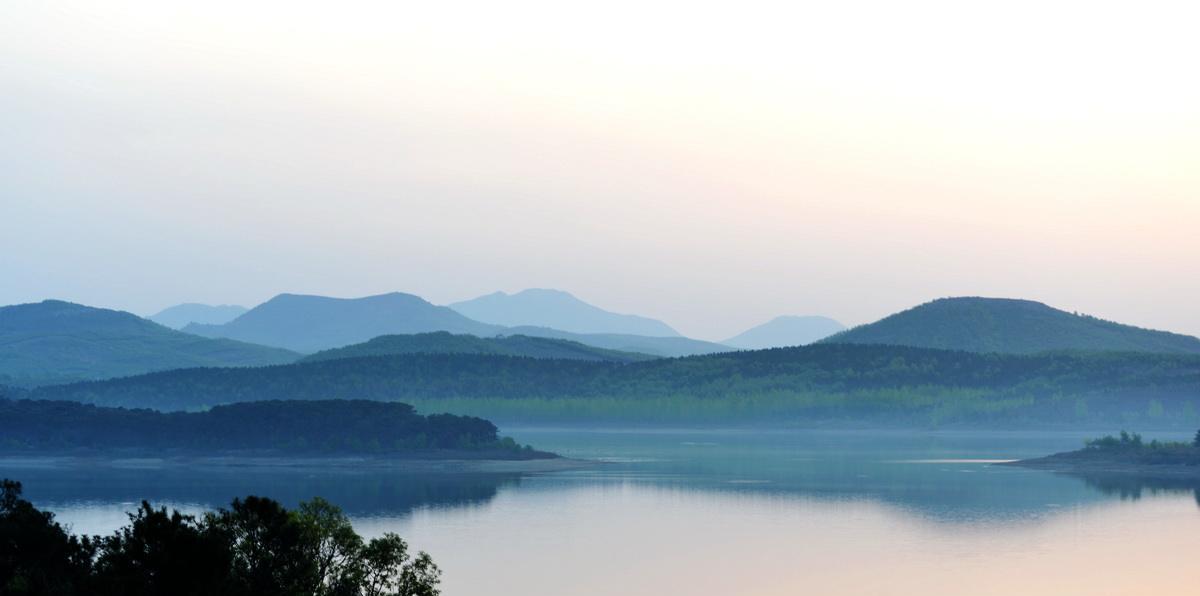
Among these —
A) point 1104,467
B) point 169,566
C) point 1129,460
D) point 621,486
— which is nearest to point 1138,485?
point 1104,467

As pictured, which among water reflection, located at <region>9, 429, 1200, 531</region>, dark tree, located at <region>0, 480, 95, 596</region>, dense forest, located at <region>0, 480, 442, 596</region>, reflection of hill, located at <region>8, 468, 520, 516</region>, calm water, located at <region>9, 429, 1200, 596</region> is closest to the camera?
dense forest, located at <region>0, 480, 442, 596</region>

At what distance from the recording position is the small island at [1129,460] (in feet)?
565

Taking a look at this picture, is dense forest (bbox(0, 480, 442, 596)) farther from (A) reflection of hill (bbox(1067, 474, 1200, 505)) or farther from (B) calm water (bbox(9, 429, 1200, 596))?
(A) reflection of hill (bbox(1067, 474, 1200, 505))

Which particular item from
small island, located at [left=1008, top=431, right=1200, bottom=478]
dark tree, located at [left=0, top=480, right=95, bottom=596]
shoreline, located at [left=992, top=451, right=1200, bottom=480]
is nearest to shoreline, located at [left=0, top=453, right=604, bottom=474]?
shoreline, located at [left=992, top=451, right=1200, bottom=480]

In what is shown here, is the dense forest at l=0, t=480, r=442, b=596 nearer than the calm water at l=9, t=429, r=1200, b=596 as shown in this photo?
Yes

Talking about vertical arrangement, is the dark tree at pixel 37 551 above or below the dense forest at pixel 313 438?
below

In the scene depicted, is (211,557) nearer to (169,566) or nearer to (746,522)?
(169,566)

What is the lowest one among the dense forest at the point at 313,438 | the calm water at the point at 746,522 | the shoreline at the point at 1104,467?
the calm water at the point at 746,522

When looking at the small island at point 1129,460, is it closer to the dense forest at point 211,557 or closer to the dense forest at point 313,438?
the dense forest at point 313,438

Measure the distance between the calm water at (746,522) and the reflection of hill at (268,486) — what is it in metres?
0.32

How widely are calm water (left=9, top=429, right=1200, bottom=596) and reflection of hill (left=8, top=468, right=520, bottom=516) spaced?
0.32 metres

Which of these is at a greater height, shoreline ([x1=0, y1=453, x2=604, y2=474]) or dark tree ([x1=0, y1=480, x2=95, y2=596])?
shoreline ([x1=0, y1=453, x2=604, y2=474])

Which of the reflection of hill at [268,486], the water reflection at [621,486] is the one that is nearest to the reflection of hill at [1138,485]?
the water reflection at [621,486]

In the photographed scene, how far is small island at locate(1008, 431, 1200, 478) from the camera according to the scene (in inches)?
6777
